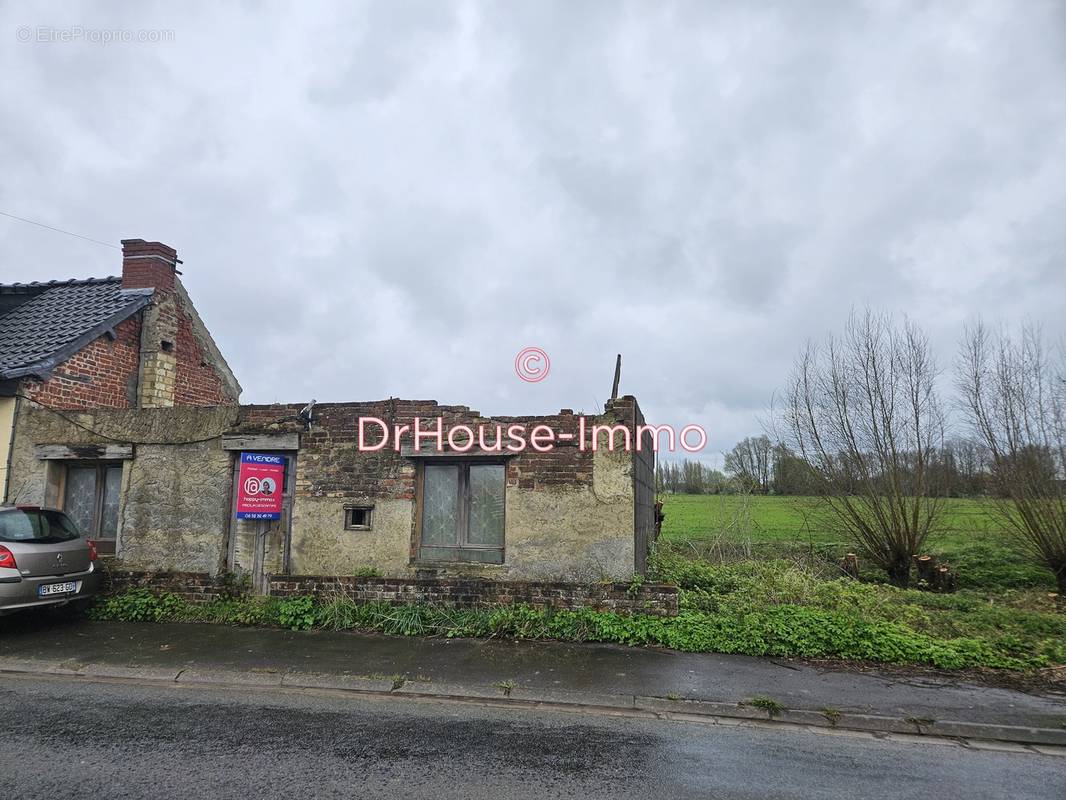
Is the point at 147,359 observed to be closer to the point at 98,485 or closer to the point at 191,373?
the point at 191,373

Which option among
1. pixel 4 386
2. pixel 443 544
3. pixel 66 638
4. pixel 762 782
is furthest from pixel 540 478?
pixel 4 386

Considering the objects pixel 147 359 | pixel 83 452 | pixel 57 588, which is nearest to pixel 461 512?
pixel 57 588

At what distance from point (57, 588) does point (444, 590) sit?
498cm

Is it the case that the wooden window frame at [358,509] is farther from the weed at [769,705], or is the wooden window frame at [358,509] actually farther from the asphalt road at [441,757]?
→ the weed at [769,705]

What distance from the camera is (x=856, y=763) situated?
4590mm

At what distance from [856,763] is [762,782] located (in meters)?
0.90

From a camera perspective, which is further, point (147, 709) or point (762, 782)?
point (147, 709)

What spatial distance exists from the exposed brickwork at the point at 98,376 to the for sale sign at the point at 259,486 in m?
4.00

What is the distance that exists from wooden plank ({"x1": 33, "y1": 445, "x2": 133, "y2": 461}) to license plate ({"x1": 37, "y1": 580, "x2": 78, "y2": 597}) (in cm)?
212

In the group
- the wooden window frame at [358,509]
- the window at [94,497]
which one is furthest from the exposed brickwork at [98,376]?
the wooden window frame at [358,509]

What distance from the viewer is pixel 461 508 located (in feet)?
29.5

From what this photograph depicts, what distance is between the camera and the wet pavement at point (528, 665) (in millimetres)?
5723

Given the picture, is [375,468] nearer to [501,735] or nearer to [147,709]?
[147,709]

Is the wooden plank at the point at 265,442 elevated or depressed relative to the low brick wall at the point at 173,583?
elevated
